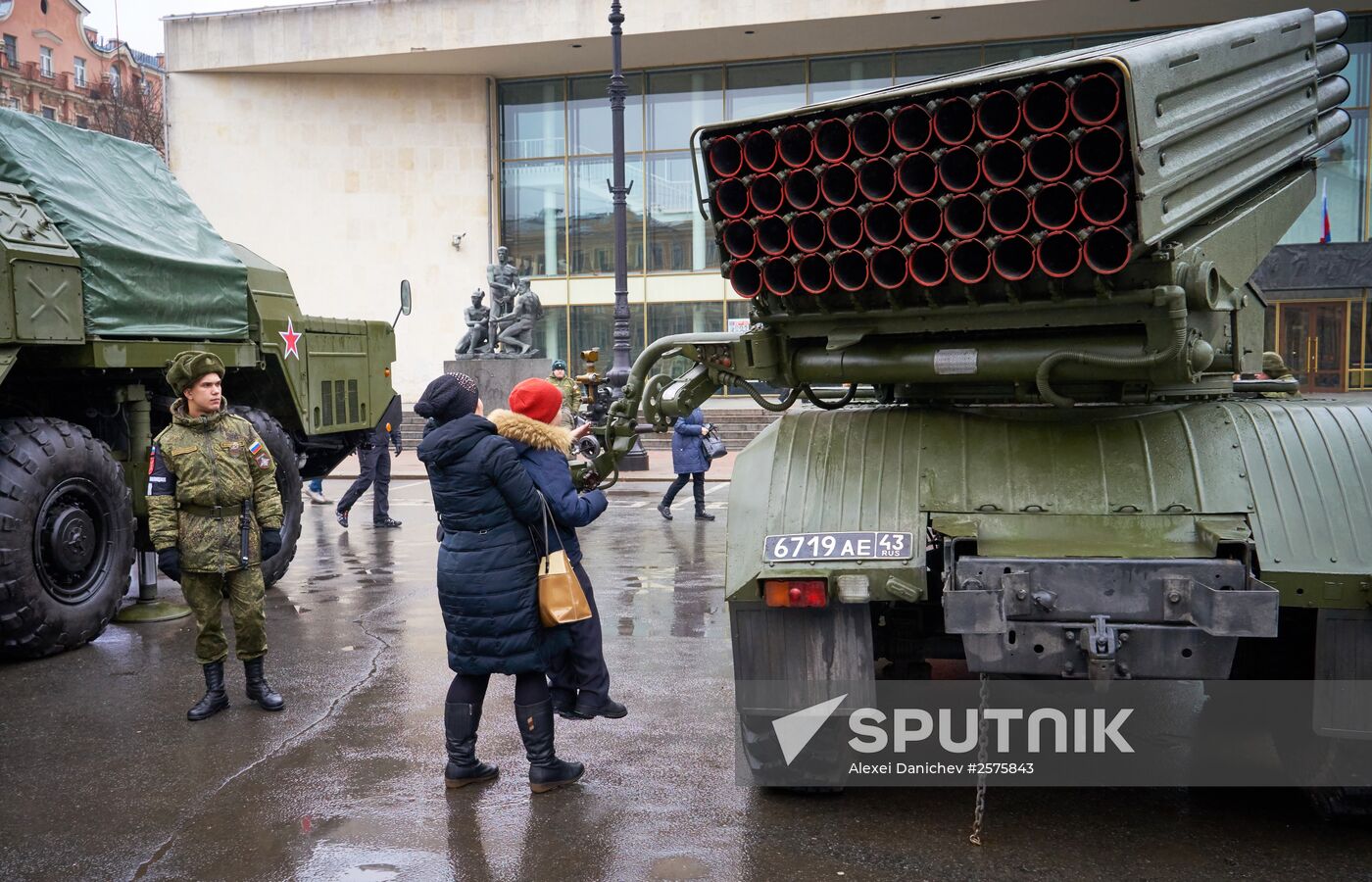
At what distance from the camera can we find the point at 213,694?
632 centimetres

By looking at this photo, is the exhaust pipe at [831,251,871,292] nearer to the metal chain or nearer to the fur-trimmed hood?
the fur-trimmed hood

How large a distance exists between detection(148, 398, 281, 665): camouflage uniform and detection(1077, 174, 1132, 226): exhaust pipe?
14.4 ft

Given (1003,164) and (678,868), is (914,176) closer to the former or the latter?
(1003,164)

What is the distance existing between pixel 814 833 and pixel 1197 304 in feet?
7.72

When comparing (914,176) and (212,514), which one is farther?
(212,514)

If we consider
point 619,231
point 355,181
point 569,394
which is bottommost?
point 569,394

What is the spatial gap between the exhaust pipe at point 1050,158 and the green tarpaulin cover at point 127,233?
6.29 meters

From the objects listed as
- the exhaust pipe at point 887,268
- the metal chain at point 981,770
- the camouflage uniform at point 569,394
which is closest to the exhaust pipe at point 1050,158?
the exhaust pipe at point 887,268

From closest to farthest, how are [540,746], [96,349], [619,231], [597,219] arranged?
[540,746]
[96,349]
[619,231]
[597,219]

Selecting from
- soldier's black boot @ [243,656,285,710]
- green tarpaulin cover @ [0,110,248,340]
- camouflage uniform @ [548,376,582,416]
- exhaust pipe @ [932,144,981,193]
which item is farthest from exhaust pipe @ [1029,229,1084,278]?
camouflage uniform @ [548,376,582,416]

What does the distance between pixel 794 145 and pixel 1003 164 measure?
0.78 m

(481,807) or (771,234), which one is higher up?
(771,234)

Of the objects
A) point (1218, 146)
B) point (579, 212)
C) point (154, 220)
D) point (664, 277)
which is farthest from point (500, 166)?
point (1218, 146)

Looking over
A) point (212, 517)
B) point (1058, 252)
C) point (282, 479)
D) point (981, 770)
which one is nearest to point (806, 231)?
point (1058, 252)
